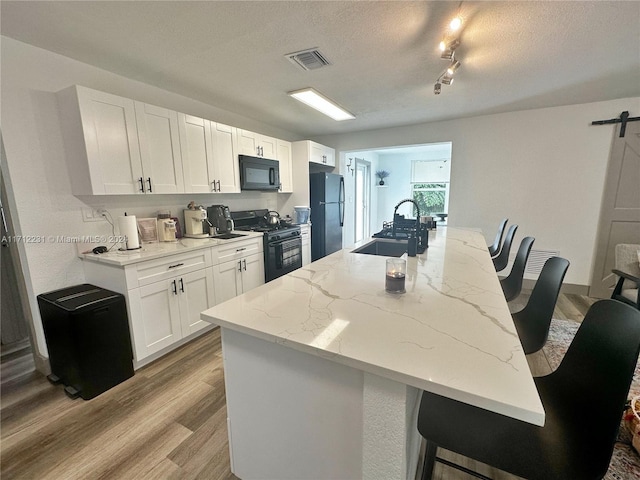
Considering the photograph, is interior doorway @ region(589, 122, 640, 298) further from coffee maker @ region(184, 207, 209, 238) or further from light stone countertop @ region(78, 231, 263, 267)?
coffee maker @ region(184, 207, 209, 238)

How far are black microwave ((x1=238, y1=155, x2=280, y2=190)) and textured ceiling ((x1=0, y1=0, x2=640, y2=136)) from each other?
2.37 ft

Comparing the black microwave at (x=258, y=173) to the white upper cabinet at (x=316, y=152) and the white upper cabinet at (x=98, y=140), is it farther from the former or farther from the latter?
the white upper cabinet at (x=98, y=140)

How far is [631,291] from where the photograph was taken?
8.38 ft

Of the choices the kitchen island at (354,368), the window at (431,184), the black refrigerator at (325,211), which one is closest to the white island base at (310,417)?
the kitchen island at (354,368)

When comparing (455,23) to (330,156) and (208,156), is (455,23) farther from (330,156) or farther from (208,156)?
(330,156)

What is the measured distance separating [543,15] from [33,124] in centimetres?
356

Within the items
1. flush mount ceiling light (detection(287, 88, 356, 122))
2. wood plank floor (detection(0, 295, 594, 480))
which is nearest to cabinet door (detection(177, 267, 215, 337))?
wood plank floor (detection(0, 295, 594, 480))

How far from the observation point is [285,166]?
4230mm

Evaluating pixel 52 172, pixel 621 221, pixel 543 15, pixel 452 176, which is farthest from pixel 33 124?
pixel 621 221

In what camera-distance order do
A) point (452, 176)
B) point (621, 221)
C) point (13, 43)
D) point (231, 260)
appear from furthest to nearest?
point (452, 176), point (621, 221), point (231, 260), point (13, 43)

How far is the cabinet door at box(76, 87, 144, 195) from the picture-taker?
201 cm

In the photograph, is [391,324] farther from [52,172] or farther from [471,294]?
[52,172]

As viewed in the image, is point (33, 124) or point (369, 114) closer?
point (33, 124)

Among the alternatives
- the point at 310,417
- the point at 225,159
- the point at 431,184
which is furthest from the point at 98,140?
the point at 431,184
